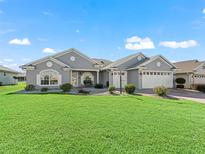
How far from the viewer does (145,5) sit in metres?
17.4

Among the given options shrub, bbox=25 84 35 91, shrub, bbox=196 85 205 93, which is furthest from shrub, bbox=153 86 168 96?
shrub, bbox=25 84 35 91

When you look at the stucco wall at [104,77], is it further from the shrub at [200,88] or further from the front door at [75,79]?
the shrub at [200,88]

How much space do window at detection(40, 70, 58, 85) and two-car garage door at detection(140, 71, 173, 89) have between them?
11.5 meters

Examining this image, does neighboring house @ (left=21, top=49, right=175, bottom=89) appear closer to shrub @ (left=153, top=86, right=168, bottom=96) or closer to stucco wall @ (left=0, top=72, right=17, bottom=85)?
shrub @ (left=153, top=86, right=168, bottom=96)

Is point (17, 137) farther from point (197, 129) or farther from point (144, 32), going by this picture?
point (144, 32)

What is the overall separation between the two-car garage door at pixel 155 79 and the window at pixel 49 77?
37.9ft

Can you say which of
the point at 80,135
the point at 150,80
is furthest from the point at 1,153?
the point at 150,80

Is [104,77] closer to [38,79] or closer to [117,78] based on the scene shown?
[117,78]

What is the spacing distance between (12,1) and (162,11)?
1251 centimetres

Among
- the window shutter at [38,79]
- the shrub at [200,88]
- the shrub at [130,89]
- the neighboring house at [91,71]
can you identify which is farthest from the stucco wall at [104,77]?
the shrub at [200,88]

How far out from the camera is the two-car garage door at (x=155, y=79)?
92.3 ft

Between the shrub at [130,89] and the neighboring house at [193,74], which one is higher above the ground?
the neighboring house at [193,74]

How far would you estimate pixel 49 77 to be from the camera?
89.2 feet

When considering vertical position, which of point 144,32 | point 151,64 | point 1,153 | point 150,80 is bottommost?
point 1,153
